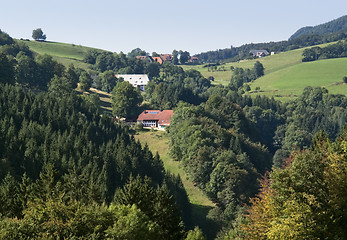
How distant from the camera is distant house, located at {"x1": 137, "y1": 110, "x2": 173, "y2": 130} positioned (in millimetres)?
145875

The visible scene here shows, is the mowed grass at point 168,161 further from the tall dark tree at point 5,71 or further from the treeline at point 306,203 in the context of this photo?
the treeline at point 306,203

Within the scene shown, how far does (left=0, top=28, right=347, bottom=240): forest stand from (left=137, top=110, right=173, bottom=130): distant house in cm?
813

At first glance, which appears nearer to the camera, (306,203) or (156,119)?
(306,203)

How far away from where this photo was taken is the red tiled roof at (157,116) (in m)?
147

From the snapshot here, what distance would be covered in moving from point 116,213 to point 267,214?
1568cm

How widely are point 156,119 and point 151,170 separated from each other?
→ 201ft

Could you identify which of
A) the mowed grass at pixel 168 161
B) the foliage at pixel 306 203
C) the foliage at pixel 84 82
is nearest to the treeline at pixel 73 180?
the mowed grass at pixel 168 161

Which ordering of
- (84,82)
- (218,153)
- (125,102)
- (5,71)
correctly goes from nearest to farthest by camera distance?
(218,153), (5,71), (125,102), (84,82)

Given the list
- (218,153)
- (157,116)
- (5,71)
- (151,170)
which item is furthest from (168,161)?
(5,71)

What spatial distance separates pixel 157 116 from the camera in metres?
151

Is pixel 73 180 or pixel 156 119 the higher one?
pixel 73 180

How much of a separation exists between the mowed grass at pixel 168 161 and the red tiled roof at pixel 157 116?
25.4ft

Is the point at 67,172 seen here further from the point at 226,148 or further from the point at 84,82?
the point at 84,82

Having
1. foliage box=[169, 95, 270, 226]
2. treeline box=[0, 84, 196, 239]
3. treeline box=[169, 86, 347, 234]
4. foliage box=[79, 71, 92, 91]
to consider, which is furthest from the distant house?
foliage box=[79, 71, 92, 91]
